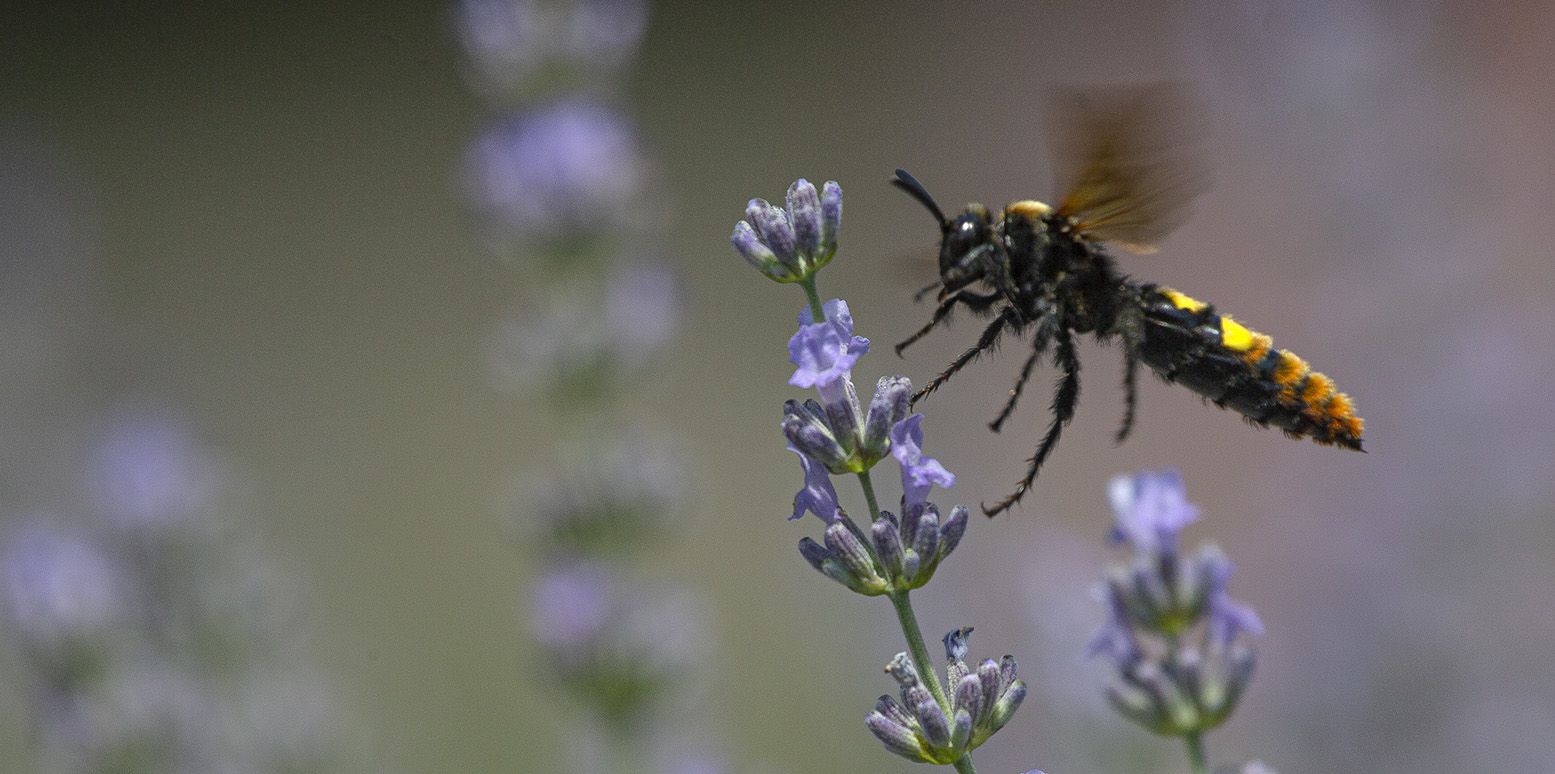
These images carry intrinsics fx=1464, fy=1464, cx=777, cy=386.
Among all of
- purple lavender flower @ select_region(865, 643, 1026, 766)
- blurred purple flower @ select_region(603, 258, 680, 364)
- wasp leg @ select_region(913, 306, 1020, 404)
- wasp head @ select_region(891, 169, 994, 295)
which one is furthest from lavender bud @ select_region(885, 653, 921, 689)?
blurred purple flower @ select_region(603, 258, 680, 364)

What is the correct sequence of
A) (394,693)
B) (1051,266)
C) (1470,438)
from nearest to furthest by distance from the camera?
1. (1051,266)
2. (1470,438)
3. (394,693)

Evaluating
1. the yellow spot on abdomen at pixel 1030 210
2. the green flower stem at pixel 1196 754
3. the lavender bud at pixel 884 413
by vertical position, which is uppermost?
the yellow spot on abdomen at pixel 1030 210

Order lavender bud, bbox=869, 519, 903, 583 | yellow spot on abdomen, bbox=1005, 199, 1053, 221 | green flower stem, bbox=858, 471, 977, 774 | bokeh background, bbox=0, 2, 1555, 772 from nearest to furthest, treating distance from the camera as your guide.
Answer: green flower stem, bbox=858, 471, 977, 774, lavender bud, bbox=869, 519, 903, 583, yellow spot on abdomen, bbox=1005, 199, 1053, 221, bokeh background, bbox=0, 2, 1555, 772

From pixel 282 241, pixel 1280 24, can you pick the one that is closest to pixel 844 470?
pixel 1280 24

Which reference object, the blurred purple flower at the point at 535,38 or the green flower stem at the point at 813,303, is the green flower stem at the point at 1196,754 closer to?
the green flower stem at the point at 813,303

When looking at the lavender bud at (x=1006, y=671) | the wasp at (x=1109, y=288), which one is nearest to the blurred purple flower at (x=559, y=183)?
the wasp at (x=1109, y=288)

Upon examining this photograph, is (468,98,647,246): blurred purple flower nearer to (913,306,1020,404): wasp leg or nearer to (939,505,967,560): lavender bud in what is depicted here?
(913,306,1020,404): wasp leg

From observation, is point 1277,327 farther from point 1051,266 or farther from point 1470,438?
point 1051,266
